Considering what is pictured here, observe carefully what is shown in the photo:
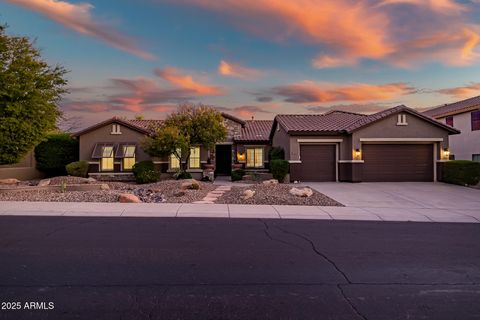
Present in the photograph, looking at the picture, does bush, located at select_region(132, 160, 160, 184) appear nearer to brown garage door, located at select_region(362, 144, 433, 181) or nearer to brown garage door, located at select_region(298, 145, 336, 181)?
brown garage door, located at select_region(298, 145, 336, 181)

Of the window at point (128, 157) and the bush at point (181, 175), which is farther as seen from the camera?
the window at point (128, 157)

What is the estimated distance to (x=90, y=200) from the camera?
12.9 meters

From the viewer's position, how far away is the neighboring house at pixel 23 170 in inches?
878

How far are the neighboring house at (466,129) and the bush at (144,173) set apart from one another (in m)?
25.6

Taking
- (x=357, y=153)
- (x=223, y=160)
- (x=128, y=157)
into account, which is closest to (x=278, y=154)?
(x=357, y=153)

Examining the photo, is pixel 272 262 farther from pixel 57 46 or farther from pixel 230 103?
pixel 230 103

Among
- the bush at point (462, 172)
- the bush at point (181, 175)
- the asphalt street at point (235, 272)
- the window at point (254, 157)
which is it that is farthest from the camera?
the window at point (254, 157)

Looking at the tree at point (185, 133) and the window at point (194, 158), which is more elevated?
the tree at point (185, 133)

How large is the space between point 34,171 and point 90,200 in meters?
15.3

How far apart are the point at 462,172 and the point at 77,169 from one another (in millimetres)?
24691

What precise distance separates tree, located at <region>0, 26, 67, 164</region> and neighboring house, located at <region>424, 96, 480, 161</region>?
30.3 m

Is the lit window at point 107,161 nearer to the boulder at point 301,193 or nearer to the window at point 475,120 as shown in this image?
the boulder at point 301,193

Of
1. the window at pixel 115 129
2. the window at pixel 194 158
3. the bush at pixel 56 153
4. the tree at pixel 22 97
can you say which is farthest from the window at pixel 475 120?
the bush at pixel 56 153

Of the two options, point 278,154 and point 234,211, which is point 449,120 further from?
point 234,211
